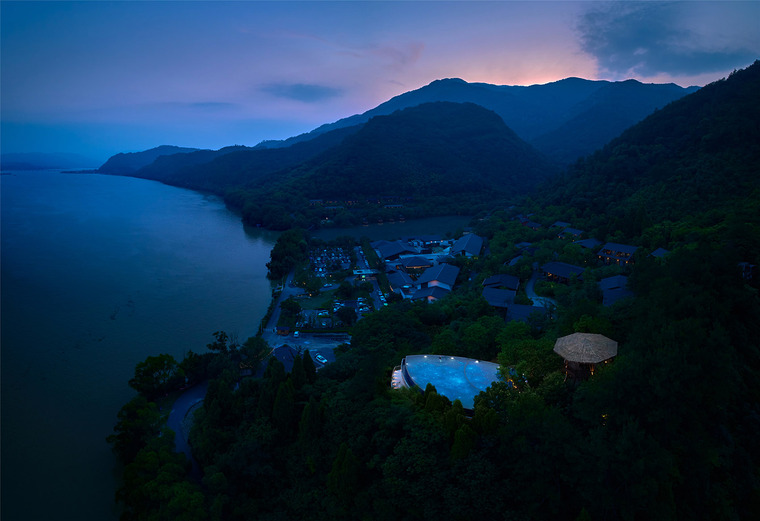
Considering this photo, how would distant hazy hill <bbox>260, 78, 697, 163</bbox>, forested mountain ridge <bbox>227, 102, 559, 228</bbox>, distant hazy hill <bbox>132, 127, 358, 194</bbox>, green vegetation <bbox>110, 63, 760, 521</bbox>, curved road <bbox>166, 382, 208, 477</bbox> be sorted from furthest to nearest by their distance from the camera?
distant hazy hill <bbox>260, 78, 697, 163</bbox>, distant hazy hill <bbox>132, 127, 358, 194</bbox>, forested mountain ridge <bbox>227, 102, 559, 228</bbox>, curved road <bbox>166, 382, 208, 477</bbox>, green vegetation <bbox>110, 63, 760, 521</bbox>

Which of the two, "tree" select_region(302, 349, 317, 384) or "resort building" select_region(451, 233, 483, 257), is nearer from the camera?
"tree" select_region(302, 349, 317, 384)

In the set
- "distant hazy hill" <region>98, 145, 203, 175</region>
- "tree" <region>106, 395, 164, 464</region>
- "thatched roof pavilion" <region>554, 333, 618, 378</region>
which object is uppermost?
"distant hazy hill" <region>98, 145, 203, 175</region>

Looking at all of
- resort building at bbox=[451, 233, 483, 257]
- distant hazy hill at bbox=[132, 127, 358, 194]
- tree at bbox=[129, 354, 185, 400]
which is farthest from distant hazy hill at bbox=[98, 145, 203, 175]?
tree at bbox=[129, 354, 185, 400]

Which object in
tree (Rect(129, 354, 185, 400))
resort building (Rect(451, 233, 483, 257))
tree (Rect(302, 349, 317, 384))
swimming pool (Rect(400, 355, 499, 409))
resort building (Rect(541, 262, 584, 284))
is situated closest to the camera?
swimming pool (Rect(400, 355, 499, 409))

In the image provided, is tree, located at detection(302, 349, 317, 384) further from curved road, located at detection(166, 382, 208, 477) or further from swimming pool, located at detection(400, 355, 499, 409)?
curved road, located at detection(166, 382, 208, 477)

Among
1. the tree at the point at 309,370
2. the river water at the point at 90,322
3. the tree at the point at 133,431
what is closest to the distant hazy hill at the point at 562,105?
the river water at the point at 90,322

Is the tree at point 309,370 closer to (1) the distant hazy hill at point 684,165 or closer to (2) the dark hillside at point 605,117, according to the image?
(1) the distant hazy hill at point 684,165
